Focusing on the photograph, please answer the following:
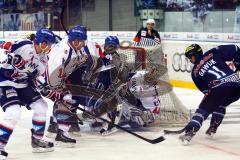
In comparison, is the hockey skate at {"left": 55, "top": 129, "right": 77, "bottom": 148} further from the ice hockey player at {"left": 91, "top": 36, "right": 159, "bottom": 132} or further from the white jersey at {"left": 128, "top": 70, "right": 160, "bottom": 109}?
the white jersey at {"left": 128, "top": 70, "right": 160, "bottom": 109}

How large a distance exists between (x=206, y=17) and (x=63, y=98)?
5.66 m

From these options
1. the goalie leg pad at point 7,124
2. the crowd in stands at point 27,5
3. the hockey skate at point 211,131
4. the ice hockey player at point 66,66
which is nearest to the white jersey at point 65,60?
the ice hockey player at point 66,66

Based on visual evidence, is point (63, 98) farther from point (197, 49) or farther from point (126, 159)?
point (197, 49)

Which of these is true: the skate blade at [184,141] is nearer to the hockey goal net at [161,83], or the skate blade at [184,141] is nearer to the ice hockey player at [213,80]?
the ice hockey player at [213,80]

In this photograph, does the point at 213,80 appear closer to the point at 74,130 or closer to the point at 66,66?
the point at 66,66

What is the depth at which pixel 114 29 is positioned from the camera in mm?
13352

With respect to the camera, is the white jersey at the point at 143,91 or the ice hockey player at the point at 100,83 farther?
the white jersey at the point at 143,91

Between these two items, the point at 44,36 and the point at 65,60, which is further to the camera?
the point at 65,60

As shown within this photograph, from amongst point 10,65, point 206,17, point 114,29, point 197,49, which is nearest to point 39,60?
point 10,65

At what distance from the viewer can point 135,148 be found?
5.57 metres

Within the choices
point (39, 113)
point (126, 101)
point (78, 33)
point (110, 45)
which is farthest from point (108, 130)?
point (39, 113)

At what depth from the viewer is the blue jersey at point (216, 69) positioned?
223 inches

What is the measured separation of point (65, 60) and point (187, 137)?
4.20 feet

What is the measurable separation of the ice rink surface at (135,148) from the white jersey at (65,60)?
2.05 feet
